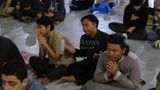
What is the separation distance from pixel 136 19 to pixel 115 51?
223 cm

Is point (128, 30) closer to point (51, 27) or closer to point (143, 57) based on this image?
point (143, 57)

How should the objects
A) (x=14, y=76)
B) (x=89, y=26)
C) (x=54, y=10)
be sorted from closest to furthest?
(x=14, y=76) → (x=89, y=26) → (x=54, y=10)

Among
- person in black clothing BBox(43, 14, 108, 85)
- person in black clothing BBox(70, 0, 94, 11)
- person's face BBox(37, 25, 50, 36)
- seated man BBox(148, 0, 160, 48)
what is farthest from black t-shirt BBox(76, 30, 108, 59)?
person in black clothing BBox(70, 0, 94, 11)

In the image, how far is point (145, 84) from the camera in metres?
Result: 3.82

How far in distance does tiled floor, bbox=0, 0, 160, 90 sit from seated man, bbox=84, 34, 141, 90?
585 millimetres

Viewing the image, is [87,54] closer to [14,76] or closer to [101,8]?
[14,76]

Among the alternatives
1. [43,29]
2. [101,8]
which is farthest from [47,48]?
[101,8]

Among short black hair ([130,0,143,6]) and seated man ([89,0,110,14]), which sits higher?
short black hair ([130,0,143,6])

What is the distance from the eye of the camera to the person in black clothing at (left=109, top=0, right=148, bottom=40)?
5082 mm

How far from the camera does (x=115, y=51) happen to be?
2.97 meters

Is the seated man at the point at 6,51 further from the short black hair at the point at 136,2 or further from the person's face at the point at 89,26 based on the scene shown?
the short black hair at the point at 136,2

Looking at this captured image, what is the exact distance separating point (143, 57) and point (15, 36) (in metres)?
1.98

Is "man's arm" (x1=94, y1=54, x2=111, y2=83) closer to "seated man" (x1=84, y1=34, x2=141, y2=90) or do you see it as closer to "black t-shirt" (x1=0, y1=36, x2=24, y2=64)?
"seated man" (x1=84, y1=34, x2=141, y2=90)

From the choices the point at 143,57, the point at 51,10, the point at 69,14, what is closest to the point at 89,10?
the point at 69,14
